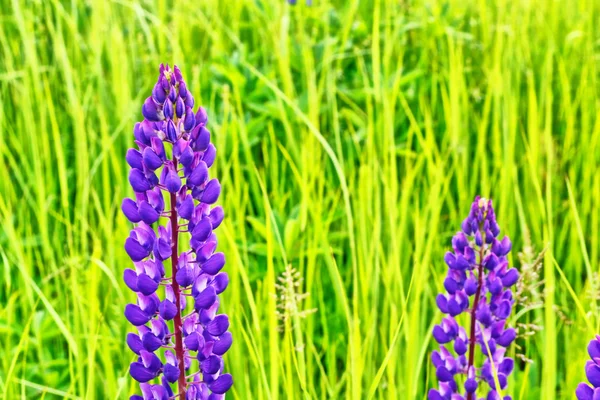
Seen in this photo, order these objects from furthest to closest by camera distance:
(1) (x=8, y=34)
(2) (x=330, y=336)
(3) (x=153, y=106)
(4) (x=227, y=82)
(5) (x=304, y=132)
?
(1) (x=8, y=34), (4) (x=227, y=82), (5) (x=304, y=132), (2) (x=330, y=336), (3) (x=153, y=106)

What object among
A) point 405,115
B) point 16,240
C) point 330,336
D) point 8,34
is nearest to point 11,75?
point 8,34

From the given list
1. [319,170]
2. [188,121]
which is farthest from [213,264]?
[319,170]

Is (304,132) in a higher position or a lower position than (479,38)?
lower

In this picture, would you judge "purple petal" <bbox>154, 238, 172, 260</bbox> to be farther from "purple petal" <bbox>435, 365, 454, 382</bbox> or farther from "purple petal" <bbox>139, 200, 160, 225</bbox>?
"purple petal" <bbox>435, 365, 454, 382</bbox>

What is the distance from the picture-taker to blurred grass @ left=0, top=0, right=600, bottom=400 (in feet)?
7.61

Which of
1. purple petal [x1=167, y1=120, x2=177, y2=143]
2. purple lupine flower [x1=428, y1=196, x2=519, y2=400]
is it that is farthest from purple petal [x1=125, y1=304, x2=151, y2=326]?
purple lupine flower [x1=428, y1=196, x2=519, y2=400]

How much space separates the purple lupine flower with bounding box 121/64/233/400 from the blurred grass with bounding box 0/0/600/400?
393mm

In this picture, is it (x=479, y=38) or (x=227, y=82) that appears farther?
(x=479, y=38)

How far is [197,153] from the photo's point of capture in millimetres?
1472

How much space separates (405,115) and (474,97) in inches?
15.4

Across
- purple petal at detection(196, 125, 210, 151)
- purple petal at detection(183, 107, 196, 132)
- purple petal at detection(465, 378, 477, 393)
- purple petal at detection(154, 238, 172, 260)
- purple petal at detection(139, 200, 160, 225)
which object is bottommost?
purple petal at detection(465, 378, 477, 393)

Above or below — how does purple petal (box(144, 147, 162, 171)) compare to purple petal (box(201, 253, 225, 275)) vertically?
above

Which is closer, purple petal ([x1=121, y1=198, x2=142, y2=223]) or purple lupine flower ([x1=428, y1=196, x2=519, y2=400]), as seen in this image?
purple petal ([x1=121, y1=198, x2=142, y2=223])

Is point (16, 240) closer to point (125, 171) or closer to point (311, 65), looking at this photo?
point (125, 171)
